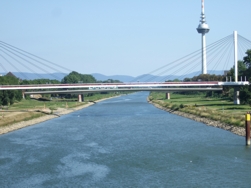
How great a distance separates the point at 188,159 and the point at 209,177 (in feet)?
11.1

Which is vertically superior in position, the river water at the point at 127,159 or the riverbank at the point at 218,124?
the riverbank at the point at 218,124

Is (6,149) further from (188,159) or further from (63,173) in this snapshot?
(188,159)

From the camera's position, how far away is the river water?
56.2 feet

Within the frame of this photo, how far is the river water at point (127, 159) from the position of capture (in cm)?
1714

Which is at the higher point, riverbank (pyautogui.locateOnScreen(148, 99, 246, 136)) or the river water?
riverbank (pyautogui.locateOnScreen(148, 99, 246, 136))

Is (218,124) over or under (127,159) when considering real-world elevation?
over

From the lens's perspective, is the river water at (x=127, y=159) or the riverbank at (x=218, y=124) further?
the riverbank at (x=218, y=124)

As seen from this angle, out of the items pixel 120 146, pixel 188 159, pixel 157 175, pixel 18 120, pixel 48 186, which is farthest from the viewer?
pixel 18 120

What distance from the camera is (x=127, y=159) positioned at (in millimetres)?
20875

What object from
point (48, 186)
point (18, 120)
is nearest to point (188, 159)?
point (48, 186)

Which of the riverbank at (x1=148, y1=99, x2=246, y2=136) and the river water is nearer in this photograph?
the river water

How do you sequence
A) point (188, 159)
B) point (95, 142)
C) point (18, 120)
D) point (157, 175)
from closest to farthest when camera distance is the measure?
point (157, 175), point (188, 159), point (95, 142), point (18, 120)

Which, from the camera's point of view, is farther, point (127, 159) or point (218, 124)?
point (218, 124)

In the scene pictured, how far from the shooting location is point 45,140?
92.1 ft
